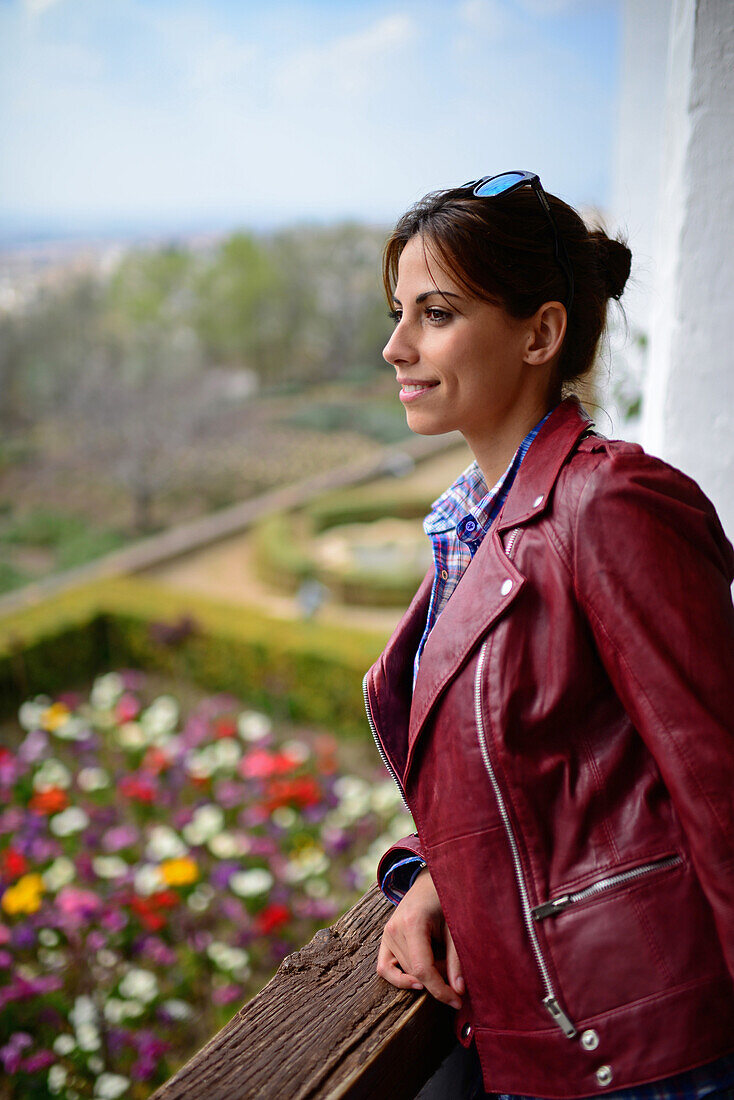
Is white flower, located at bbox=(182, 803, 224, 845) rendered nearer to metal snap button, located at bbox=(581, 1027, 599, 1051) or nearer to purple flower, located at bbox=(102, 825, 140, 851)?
purple flower, located at bbox=(102, 825, 140, 851)

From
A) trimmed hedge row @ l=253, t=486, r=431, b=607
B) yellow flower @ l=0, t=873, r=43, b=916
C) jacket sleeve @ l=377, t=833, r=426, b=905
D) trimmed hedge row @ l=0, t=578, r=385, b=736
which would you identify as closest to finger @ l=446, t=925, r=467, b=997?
jacket sleeve @ l=377, t=833, r=426, b=905

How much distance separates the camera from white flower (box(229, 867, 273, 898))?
3.12 meters

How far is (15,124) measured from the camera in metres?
17.8

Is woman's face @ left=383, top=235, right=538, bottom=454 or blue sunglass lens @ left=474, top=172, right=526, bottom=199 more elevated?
blue sunglass lens @ left=474, top=172, right=526, bottom=199

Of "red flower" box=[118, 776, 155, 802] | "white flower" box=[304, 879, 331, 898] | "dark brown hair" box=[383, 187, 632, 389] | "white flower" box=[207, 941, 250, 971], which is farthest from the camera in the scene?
"red flower" box=[118, 776, 155, 802]

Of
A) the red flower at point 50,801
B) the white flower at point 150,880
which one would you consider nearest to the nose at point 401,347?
the white flower at point 150,880

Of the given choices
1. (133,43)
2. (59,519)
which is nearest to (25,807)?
(59,519)

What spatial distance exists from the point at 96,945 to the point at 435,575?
2.38m

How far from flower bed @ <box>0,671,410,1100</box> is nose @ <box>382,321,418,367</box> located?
2203 mm

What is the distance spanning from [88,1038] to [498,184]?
2.59 metres

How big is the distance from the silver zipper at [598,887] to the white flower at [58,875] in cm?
282

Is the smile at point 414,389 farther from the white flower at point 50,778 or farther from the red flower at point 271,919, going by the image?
the white flower at point 50,778

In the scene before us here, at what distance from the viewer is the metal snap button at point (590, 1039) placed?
2.74ft

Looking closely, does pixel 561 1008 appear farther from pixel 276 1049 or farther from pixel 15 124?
pixel 15 124
